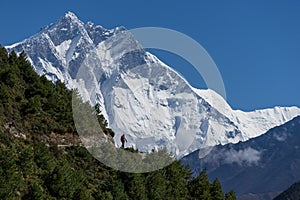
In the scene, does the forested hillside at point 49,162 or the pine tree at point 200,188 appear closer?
the forested hillside at point 49,162

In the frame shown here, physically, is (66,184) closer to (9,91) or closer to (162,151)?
(9,91)

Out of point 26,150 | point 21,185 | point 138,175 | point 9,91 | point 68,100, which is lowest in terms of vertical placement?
point 21,185

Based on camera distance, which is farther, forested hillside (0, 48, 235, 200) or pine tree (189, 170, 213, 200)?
pine tree (189, 170, 213, 200)

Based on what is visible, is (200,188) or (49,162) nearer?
(49,162)

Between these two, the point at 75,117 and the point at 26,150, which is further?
the point at 75,117

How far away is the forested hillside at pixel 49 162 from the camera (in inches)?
1689

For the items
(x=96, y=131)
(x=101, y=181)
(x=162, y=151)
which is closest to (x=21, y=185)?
(x=101, y=181)

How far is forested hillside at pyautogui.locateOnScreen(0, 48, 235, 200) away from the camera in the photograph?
42906mm

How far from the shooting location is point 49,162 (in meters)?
46.4

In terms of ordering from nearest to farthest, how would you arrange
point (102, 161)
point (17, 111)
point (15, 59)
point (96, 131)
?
point (17, 111)
point (102, 161)
point (96, 131)
point (15, 59)

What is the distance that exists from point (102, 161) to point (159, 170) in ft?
23.9

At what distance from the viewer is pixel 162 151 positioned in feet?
233

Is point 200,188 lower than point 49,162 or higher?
higher

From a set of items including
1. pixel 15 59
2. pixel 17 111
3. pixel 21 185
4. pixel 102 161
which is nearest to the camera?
pixel 21 185
